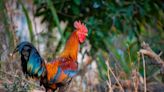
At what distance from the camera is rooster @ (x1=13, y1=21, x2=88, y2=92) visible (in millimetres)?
5078

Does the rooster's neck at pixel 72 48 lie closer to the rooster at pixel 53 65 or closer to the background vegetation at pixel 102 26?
the rooster at pixel 53 65

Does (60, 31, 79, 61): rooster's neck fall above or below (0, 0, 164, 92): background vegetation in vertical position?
above

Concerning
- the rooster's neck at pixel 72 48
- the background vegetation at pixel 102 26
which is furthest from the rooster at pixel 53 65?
the background vegetation at pixel 102 26

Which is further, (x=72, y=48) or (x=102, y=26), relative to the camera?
(x=102, y=26)

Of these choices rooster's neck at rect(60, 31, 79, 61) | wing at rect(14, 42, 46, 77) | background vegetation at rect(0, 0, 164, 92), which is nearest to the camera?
wing at rect(14, 42, 46, 77)

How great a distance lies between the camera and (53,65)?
5246mm

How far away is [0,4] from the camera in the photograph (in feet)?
20.7

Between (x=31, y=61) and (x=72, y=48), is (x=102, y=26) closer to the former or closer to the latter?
(x=72, y=48)

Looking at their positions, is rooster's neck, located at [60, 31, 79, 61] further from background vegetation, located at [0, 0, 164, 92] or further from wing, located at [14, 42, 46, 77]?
background vegetation, located at [0, 0, 164, 92]

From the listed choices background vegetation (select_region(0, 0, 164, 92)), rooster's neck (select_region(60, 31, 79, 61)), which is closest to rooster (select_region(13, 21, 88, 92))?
rooster's neck (select_region(60, 31, 79, 61))

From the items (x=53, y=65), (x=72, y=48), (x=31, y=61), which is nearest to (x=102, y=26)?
(x=72, y=48)

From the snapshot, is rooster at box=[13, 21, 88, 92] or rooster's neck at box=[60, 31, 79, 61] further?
rooster's neck at box=[60, 31, 79, 61]

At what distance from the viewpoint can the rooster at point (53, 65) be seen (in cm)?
508

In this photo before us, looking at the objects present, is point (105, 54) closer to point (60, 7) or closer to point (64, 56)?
point (60, 7)
